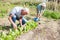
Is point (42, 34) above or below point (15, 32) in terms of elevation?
below

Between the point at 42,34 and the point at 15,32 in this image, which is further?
the point at 42,34

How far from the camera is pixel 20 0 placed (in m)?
16.3

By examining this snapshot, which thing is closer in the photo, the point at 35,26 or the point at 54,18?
the point at 35,26

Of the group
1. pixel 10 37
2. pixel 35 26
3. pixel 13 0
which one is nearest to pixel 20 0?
pixel 13 0

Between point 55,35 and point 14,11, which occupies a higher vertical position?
point 14,11

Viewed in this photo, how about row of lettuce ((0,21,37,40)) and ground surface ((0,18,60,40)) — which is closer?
row of lettuce ((0,21,37,40))

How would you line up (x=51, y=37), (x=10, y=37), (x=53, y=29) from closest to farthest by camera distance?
(x=10, y=37) → (x=51, y=37) → (x=53, y=29)

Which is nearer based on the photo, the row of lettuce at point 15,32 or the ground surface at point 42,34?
the row of lettuce at point 15,32

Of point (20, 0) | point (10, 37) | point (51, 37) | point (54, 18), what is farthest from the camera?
point (20, 0)

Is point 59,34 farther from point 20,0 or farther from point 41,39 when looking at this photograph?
point 20,0

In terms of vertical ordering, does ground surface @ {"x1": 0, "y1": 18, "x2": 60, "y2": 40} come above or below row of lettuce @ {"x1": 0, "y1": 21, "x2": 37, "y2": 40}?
below

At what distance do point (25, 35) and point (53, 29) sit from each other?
1.57m

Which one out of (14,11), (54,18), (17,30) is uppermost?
(14,11)

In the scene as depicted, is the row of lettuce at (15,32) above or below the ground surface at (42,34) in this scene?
above
